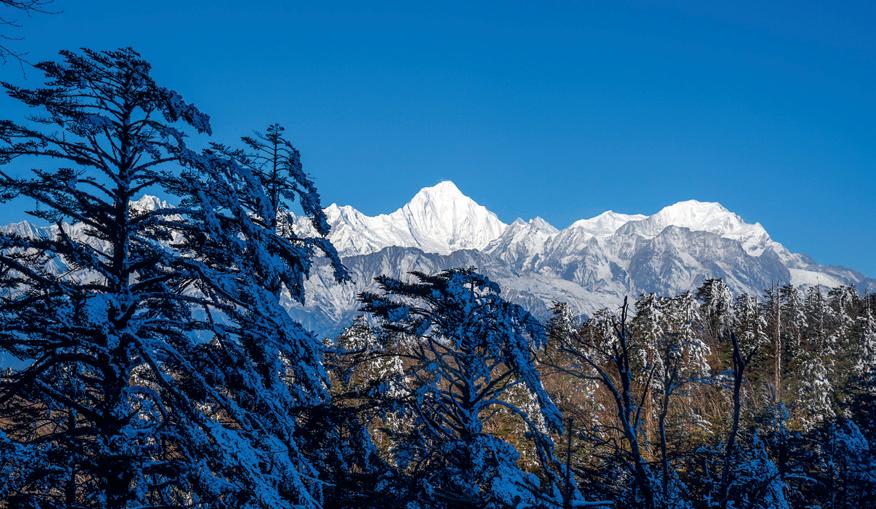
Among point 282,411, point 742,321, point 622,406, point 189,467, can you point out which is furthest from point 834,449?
point 742,321

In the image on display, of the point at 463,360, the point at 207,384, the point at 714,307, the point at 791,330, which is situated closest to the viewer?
the point at 207,384

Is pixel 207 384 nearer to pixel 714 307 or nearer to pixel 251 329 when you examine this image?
pixel 251 329

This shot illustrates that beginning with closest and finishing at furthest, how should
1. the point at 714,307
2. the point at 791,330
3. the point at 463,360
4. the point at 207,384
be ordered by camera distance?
the point at 207,384 → the point at 463,360 → the point at 791,330 → the point at 714,307

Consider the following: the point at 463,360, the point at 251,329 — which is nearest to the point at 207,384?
the point at 251,329

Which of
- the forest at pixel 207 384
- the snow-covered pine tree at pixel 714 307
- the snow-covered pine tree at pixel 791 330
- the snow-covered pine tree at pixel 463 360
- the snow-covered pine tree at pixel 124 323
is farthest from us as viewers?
the snow-covered pine tree at pixel 714 307

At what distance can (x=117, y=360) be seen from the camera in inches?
229

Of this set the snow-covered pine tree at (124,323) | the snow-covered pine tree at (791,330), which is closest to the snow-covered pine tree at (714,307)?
the snow-covered pine tree at (791,330)

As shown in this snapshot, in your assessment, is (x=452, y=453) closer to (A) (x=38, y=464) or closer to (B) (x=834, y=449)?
(A) (x=38, y=464)

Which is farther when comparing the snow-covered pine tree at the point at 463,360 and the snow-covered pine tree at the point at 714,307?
the snow-covered pine tree at the point at 714,307

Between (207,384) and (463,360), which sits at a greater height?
(463,360)

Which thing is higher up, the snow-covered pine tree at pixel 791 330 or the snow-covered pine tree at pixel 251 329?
the snow-covered pine tree at pixel 791 330

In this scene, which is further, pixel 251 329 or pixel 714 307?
pixel 714 307

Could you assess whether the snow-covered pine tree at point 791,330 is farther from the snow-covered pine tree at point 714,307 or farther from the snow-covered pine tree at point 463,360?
the snow-covered pine tree at point 463,360

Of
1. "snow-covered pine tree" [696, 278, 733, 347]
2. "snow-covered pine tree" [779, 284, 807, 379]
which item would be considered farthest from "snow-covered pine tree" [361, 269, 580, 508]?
"snow-covered pine tree" [696, 278, 733, 347]
